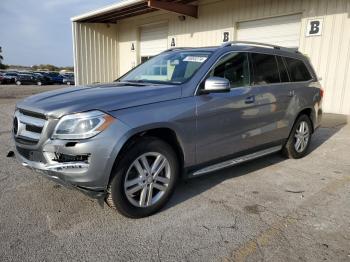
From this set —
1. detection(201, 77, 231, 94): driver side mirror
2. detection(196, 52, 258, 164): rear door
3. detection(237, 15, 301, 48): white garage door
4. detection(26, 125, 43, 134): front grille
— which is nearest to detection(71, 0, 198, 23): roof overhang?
detection(237, 15, 301, 48): white garage door

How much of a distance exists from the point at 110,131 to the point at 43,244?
113 centimetres

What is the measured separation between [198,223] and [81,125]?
1.48 m

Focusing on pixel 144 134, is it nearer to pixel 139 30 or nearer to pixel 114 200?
pixel 114 200

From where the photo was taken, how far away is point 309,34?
32.0ft

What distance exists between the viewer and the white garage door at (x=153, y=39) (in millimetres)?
15577

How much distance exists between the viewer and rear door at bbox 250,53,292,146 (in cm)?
438

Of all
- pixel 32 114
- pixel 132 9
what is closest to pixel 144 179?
pixel 32 114

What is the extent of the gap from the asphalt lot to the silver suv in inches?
12.9

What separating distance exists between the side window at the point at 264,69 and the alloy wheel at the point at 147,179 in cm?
191

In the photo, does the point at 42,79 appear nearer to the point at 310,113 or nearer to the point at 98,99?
the point at 310,113

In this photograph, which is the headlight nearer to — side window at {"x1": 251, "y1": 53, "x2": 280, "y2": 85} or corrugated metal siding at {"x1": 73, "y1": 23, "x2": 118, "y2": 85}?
side window at {"x1": 251, "y1": 53, "x2": 280, "y2": 85}

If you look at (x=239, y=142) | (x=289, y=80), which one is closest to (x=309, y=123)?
(x=289, y=80)

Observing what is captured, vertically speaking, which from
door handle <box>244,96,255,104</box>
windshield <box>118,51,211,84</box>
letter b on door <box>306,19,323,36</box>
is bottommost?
door handle <box>244,96,255,104</box>

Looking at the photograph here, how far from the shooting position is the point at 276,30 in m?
10.6
